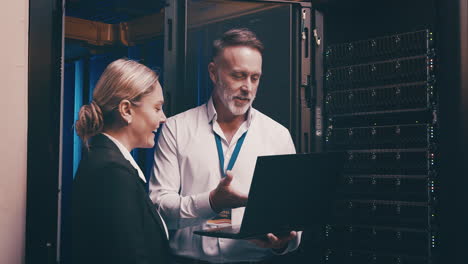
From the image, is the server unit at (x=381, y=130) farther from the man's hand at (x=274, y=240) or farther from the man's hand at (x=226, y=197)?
the man's hand at (x=226, y=197)

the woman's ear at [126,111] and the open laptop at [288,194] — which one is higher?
the woman's ear at [126,111]

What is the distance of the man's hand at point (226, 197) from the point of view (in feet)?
6.37

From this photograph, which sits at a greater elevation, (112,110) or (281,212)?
(112,110)

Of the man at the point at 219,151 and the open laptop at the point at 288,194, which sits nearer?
the open laptop at the point at 288,194

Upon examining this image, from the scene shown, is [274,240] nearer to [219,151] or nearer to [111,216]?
[219,151]

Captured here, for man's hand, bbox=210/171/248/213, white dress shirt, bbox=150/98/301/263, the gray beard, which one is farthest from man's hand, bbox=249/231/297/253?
the gray beard

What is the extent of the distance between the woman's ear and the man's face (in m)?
0.68

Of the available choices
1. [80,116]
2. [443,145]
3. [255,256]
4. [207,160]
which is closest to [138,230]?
[80,116]

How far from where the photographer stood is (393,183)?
2406 millimetres

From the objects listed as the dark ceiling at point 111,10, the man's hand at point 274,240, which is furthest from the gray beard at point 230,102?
the dark ceiling at point 111,10

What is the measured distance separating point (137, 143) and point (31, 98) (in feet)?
1.72

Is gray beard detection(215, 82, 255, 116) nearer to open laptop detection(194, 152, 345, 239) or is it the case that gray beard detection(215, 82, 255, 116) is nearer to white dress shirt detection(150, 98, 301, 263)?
white dress shirt detection(150, 98, 301, 263)

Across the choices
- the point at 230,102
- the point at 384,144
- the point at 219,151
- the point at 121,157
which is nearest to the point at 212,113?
the point at 230,102

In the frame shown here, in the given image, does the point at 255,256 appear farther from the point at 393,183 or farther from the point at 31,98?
the point at 31,98
